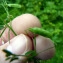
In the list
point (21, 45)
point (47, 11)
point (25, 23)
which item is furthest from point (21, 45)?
point (47, 11)

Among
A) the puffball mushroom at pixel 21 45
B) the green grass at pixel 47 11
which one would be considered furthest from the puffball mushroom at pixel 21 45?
the green grass at pixel 47 11

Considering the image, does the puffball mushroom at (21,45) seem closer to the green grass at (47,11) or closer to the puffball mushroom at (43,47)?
the puffball mushroom at (43,47)

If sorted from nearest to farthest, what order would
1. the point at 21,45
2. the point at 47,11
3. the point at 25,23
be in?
the point at 21,45, the point at 25,23, the point at 47,11

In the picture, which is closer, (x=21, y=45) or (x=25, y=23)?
(x=21, y=45)

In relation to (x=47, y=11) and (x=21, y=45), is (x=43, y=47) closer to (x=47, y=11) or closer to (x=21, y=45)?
(x=21, y=45)

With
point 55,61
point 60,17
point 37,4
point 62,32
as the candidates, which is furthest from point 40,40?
point 37,4

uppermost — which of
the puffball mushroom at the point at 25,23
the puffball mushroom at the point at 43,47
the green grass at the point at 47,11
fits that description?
the puffball mushroom at the point at 25,23

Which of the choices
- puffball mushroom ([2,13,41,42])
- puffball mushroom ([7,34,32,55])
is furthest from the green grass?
puffball mushroom ([7,34,32,55])

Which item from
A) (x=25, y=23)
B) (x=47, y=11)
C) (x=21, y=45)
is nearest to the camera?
(x=21, y=45)

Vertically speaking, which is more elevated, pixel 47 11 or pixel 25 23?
pixel 25 23

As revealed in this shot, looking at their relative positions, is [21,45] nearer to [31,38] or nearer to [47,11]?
[31,38]

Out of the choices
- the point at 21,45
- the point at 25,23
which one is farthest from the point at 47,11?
the point at 21,45
